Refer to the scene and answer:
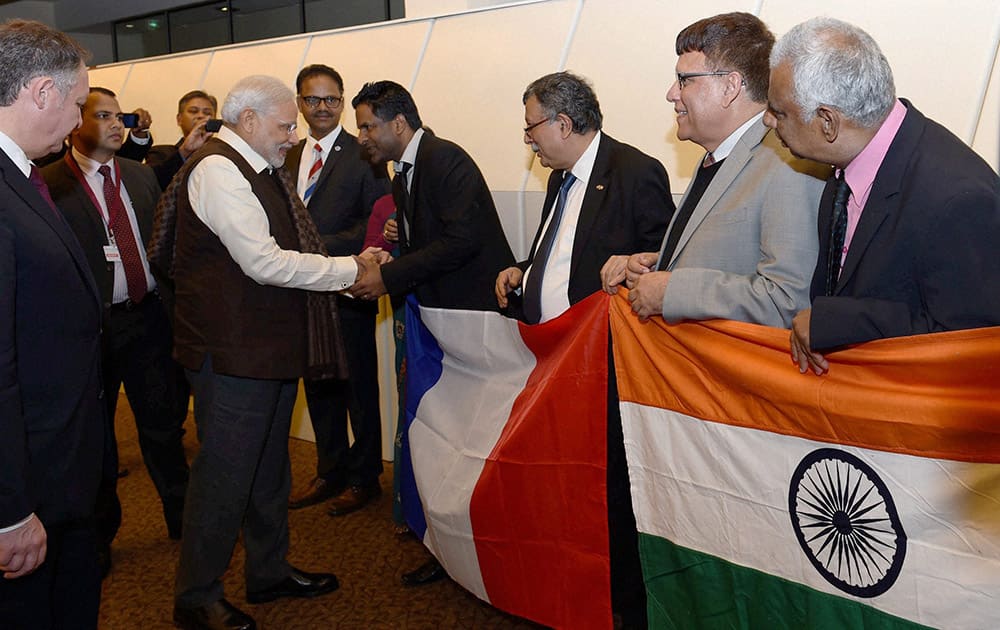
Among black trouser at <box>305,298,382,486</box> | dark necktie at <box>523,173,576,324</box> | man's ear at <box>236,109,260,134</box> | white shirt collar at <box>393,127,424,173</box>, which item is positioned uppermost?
man's ear at <box>236,109,260,134</box>

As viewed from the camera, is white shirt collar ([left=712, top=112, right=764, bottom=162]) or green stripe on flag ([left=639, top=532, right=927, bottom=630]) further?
white shirt collar ([left=712, top=112, right=764, bottom=162])

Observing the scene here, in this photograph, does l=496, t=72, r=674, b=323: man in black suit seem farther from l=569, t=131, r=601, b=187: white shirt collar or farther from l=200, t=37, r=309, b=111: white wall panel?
l=200, t=37, r=309, b=111: white wall panel

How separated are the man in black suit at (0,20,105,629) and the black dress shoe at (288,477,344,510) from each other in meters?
2.13

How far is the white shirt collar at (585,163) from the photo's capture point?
3039 mm

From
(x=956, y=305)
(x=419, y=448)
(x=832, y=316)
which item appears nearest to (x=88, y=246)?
(x=419, y=448)

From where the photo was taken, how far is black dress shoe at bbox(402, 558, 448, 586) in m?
3.47

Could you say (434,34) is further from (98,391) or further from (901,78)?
(98,391)

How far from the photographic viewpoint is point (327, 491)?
4.42 metres

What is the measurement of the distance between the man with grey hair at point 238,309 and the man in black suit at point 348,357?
3.49 ft

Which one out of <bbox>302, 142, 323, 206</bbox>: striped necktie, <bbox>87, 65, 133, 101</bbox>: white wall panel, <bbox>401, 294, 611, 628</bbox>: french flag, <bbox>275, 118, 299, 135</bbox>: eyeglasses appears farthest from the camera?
<bbox>87, 65, 133, 101</bbox>: white wall panel

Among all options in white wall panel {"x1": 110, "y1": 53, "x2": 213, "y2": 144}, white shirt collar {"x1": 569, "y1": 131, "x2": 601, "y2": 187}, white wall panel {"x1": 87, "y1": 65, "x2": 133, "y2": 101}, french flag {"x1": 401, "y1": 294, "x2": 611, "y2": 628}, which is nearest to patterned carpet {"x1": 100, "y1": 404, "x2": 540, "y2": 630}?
french flag {"x1": 401, "y1": 294, "x2": 611, "y2": 628}

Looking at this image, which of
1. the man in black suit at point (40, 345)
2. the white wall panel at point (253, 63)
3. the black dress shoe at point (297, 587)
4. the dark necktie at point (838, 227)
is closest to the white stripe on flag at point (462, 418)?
the black dress shoe at point (297, 587)

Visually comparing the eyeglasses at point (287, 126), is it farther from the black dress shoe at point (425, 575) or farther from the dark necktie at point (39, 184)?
the black dress shoe at point (425, 575)

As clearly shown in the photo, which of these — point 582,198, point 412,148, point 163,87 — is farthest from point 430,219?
point 163,87
